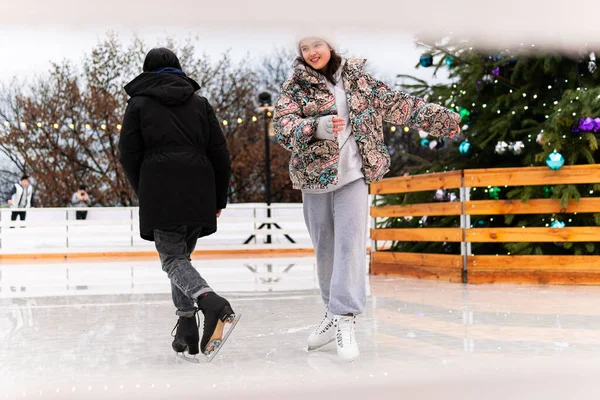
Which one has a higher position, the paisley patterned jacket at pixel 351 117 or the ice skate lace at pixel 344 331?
the paisley patterned jacket at pixel 351 117

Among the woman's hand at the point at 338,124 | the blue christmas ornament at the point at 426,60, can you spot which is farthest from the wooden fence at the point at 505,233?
the woman's hand at the point at 338,124

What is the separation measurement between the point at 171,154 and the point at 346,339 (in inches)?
42.9

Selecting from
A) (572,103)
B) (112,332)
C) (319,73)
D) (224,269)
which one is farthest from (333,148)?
(224,269)

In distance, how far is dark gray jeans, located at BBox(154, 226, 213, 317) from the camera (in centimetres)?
372

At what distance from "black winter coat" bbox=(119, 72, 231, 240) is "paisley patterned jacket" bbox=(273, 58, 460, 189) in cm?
35

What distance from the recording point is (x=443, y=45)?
8.40 meters

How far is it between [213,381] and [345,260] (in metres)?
0.84

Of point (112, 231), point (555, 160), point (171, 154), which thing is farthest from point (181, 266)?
point (112, 231)

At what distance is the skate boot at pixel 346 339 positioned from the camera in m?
3.69

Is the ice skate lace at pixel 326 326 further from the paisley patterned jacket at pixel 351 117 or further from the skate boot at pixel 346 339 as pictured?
the paisley patterned jacket at pixel 351 117

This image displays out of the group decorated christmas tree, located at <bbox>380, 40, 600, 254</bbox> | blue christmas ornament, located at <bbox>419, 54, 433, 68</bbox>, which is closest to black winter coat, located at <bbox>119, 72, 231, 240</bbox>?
decorated christmas tree, located at <bbox>380, 40, 600, 254</bbox>

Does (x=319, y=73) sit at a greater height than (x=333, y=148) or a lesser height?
greater

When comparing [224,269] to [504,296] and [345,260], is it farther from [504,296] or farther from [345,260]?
[345,260]

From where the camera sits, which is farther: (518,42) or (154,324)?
(518,42)
